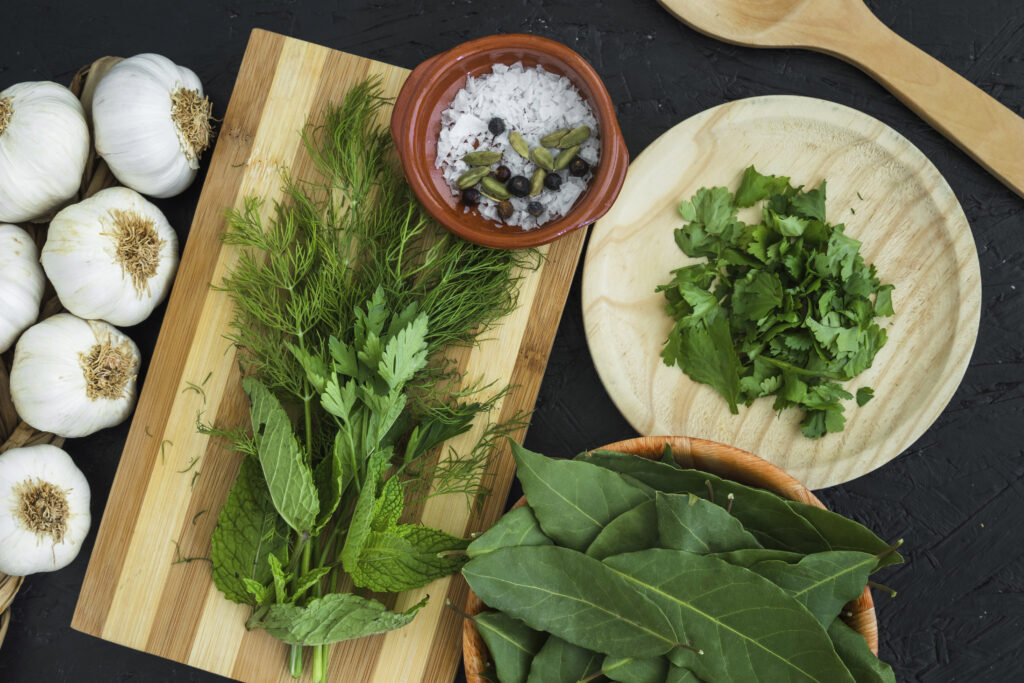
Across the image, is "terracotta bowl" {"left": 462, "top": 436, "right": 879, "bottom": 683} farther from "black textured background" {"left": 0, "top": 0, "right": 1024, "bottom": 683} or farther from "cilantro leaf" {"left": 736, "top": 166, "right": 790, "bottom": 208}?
"cilantro leaf" {"left": 736, "top": 166, "right": 790, "bottom": 208}

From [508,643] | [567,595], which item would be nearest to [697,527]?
[567,595]

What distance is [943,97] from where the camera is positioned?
45.0 inches

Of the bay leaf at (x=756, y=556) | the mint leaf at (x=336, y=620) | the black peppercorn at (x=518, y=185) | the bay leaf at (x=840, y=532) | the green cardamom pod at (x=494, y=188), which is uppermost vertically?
the black peppercorn at (x=518, y=185)

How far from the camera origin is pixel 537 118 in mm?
1040

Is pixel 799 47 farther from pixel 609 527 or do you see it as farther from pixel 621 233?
pixel 609 527

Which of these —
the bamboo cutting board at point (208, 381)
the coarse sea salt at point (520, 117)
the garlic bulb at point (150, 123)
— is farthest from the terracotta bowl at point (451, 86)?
the garlic bulb at point (150, 123)

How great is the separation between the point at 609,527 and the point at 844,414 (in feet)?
1.67

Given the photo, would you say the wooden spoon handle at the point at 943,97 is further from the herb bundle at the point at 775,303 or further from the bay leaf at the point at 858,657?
the bay leaf at the point at 858,657

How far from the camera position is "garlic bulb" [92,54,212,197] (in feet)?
3.37

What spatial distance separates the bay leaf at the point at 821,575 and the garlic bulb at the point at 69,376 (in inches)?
38.7

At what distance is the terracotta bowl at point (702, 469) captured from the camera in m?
0.90

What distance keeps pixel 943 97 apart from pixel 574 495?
909 mm

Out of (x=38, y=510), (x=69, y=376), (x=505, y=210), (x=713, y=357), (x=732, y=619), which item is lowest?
(x=38, y=510)

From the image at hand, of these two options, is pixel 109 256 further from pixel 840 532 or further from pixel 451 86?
pixel 840 532
